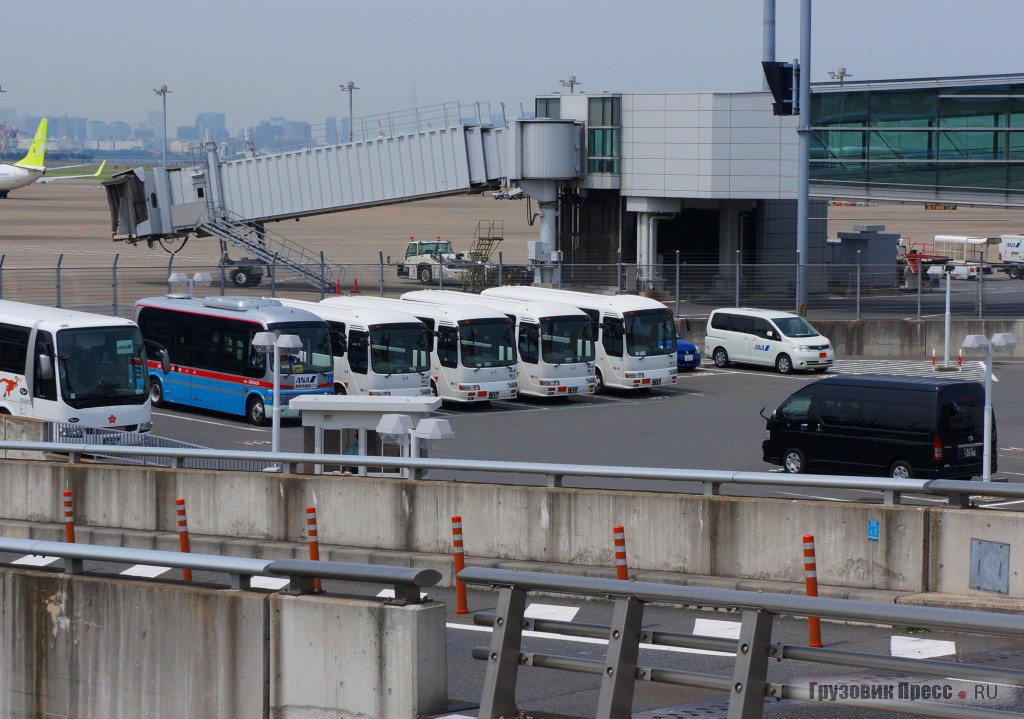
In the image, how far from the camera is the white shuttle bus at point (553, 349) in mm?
36469

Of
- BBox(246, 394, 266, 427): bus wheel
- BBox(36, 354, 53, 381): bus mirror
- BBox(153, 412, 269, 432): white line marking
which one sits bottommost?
BBox(153, 412, 269, 432): white line marking

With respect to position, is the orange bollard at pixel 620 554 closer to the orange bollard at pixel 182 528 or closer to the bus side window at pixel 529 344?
the orange bollard at pixel 182 528

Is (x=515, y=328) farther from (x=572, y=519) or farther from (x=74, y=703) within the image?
(x=74, y=703)

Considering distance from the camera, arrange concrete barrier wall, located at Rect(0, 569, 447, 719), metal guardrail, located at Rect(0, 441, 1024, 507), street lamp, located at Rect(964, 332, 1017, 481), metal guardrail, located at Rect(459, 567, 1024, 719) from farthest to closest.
→ street lamp, located at Rect(964, 332, 1017, 481)
metal guardrail, located at Rect(0, 441, 1024, 507)
concrete barrier wall, located at Rect(0, 569, 447, 719)
metal guardrail, located at Rect(459, 567, 1024, 719)

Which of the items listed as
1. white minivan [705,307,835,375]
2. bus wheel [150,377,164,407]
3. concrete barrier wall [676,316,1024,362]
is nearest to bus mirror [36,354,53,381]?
bus wheel [150,377,164,407]

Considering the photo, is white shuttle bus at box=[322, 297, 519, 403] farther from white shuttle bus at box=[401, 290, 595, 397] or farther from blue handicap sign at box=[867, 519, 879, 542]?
blue handicap sign at box=[867, 519, 879, 542]

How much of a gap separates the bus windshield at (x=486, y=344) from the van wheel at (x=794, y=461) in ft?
38.6

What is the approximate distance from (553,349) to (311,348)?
262 inches

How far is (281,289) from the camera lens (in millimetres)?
56500

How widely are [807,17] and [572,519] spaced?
32798 mm

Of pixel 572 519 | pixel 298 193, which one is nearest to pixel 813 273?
pixel 298 193

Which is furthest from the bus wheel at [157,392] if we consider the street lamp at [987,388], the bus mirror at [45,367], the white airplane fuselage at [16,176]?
the white airplane fuselage at [16,176]

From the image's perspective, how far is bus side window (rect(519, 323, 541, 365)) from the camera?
120ft

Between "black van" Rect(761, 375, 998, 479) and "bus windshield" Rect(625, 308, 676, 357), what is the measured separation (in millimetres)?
12746
